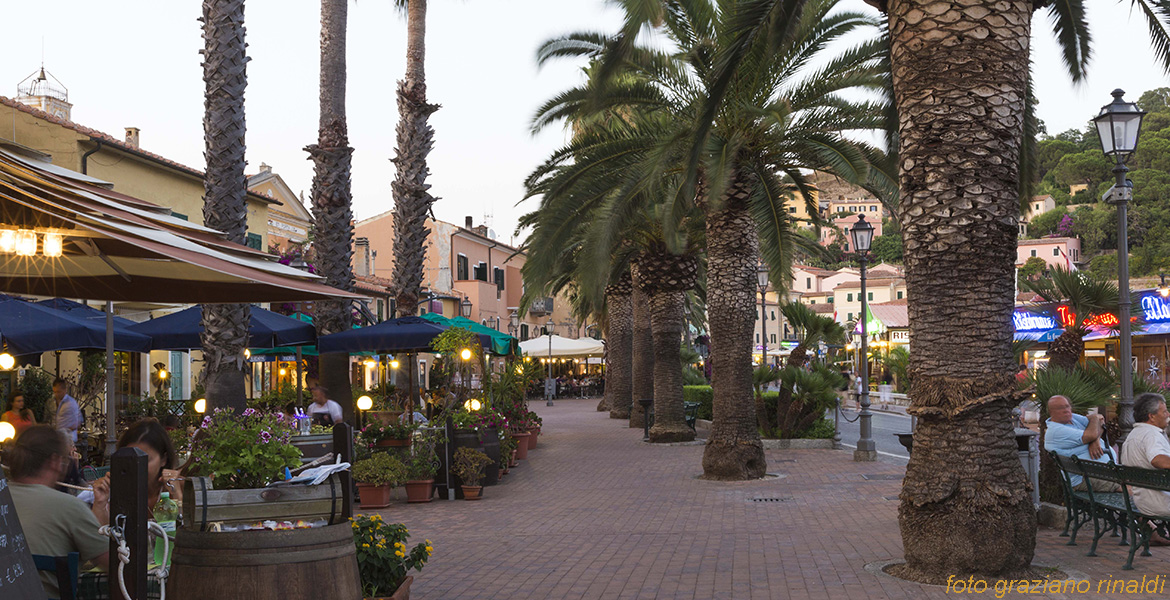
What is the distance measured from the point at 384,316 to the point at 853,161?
108 feet

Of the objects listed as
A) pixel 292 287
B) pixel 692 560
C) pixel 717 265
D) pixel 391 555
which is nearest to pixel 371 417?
pixel 717 265

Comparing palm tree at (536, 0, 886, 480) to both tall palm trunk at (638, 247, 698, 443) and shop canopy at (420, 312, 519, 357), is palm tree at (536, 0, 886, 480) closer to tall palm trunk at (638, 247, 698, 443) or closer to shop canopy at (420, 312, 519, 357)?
shop canopy at (420, 312, 519, 357)

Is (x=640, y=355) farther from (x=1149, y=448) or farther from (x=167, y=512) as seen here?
(x=167, y=512)

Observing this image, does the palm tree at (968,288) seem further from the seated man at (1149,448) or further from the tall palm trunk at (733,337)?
the tall palm trunk at (733,337)

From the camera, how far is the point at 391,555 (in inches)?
252

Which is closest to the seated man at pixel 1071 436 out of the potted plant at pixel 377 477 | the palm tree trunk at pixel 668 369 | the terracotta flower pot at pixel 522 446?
the potted plant at pixel 377 477

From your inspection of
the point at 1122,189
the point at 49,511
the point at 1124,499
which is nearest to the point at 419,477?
the point at 1124,499

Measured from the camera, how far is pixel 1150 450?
843 cm

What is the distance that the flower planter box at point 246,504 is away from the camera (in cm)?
462

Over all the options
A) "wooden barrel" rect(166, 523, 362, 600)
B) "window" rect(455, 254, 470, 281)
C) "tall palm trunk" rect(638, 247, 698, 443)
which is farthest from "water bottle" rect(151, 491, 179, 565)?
"window" rect(455, 254, 470, 281)

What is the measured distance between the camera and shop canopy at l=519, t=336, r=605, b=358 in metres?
40.5

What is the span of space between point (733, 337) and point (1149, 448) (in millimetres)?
7510

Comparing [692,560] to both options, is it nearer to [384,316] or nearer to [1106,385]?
[1106,385]

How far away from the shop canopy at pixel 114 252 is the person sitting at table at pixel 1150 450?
627cm
